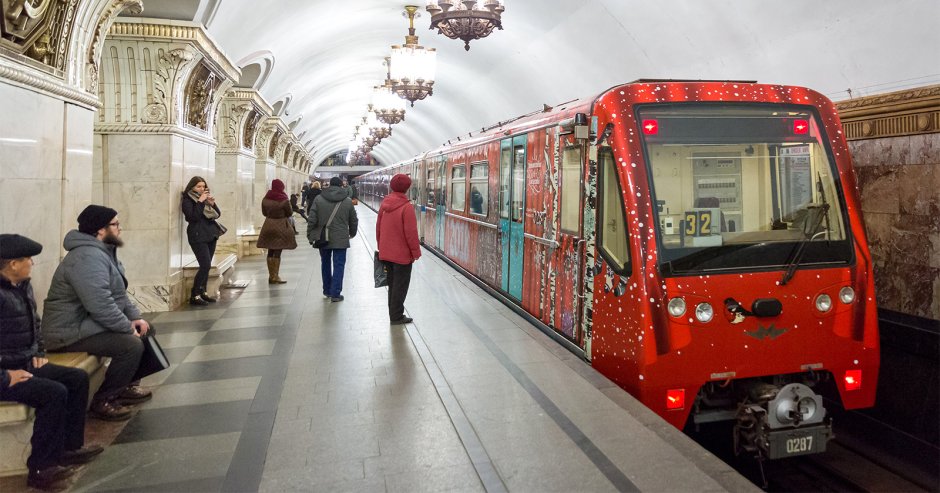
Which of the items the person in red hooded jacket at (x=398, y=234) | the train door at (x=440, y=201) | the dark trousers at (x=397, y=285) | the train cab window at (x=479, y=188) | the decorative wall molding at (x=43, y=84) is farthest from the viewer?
the train door at (x=440, y=201)

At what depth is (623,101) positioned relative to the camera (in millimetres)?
4289

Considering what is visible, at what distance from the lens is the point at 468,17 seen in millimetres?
7719

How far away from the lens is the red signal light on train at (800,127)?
171 inches

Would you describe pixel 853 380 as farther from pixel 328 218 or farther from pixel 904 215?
pixel 328 218

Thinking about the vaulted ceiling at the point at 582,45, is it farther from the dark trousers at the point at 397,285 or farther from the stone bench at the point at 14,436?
the stone bench at the point at 14,436

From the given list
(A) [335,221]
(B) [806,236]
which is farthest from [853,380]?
(A) [335,221]

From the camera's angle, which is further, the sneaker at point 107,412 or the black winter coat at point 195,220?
the black winter coat at point 195,220

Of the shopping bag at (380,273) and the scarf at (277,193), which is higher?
the scarf at (277,193)

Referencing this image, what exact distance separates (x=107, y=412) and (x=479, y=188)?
604 cm

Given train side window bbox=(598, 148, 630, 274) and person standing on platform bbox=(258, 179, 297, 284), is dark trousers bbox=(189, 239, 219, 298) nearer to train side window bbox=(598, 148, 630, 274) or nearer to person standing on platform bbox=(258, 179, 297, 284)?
person standing on platform bbox=(258, 179, 297, 284)

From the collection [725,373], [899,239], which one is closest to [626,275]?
[725,373]

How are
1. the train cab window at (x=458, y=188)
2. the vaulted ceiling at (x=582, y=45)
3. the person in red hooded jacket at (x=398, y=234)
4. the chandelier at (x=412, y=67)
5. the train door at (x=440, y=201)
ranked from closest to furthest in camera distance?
the vaulted ceiling at (x=582, y=45)
the person in red hooded jacket at (x=398, y=234)
the train cab window at (x=458, y=188)
the chandelier at (x=412, y=67)
the train door at (x=440, y=201)

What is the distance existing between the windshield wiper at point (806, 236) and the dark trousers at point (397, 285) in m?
3.56

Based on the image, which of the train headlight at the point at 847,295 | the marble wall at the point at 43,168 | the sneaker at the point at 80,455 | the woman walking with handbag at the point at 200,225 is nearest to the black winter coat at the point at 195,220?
the woman walking with handbag at the point at 200,225
